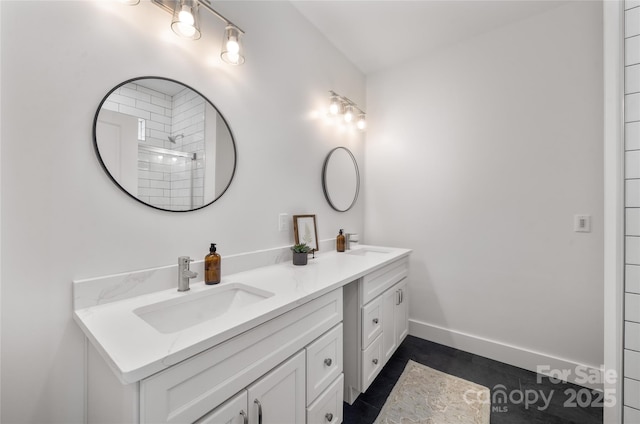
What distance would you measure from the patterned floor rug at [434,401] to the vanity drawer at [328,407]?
1.07 ft

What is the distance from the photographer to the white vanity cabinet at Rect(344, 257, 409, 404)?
1.53 metres

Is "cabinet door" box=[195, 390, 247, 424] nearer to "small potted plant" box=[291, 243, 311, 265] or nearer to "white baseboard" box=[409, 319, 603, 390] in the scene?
"small potted plant" box=[291, 243, 311, 265]

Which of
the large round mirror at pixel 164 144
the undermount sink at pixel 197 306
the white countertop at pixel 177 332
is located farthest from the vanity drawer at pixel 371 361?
the large round mirror at pixel 164 144

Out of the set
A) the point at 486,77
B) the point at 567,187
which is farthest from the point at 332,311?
the point at 486,77

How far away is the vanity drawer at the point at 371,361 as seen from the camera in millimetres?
1539

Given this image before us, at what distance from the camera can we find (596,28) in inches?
68.2

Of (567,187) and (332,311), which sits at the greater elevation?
(567,187)

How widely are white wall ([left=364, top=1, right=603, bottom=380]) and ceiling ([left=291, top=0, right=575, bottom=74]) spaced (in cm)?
13

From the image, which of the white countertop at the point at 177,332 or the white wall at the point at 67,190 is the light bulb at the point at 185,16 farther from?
the white countertop at the point at 177,332

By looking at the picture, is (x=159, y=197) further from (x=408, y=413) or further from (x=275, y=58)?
(x=408, y=413)

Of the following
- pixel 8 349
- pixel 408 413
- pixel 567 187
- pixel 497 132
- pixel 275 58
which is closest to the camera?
pixel 8 349

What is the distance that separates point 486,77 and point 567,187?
1.05m

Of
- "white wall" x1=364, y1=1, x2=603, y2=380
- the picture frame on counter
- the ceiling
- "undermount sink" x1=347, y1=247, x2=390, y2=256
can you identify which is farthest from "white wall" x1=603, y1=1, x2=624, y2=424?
the picture frame on counter

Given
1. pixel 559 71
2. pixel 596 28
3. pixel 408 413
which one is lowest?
pixel 408 413
